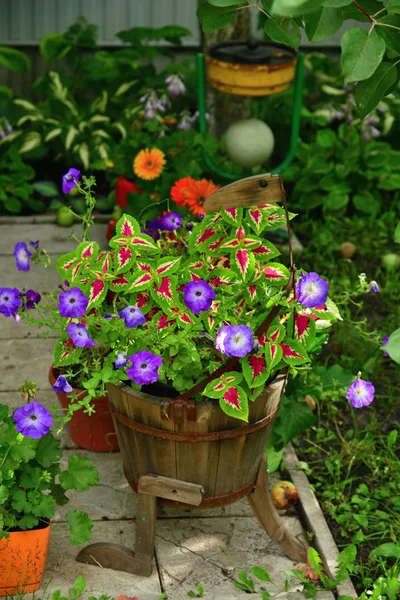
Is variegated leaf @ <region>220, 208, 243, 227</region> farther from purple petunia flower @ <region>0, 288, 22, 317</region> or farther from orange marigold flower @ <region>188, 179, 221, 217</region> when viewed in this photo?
orange marigold flower @ <region>188, 179, 221, 217</region>

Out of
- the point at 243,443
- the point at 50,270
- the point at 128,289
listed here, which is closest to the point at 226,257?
the point at 128,289

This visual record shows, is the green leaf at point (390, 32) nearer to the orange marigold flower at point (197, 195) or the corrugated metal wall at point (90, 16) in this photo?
the orange marigold flower at point (197, 195)

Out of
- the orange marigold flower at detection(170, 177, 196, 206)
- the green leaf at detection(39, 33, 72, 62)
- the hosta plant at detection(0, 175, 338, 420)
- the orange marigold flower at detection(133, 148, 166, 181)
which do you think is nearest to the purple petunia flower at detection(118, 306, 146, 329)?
the hosta plant at detection(0, 175, 338, 420)

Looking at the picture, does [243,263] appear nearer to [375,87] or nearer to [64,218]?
[375,87]

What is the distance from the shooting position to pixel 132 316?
2.64 metres

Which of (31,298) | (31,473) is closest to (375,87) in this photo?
(31,298)

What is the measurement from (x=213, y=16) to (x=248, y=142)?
2605 millimetres

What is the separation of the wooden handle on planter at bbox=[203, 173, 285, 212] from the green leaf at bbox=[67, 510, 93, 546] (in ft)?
3.32

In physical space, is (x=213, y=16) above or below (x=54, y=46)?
above

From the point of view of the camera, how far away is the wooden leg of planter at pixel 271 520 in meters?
3.01

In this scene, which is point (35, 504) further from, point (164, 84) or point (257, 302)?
point (164, 84)

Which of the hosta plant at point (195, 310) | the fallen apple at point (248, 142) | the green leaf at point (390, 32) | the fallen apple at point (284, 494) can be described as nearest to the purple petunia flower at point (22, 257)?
the hosta plant at point (195, 310)

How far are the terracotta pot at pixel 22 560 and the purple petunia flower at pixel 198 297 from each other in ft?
2.64

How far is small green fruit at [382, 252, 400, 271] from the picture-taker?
480 centimetres
